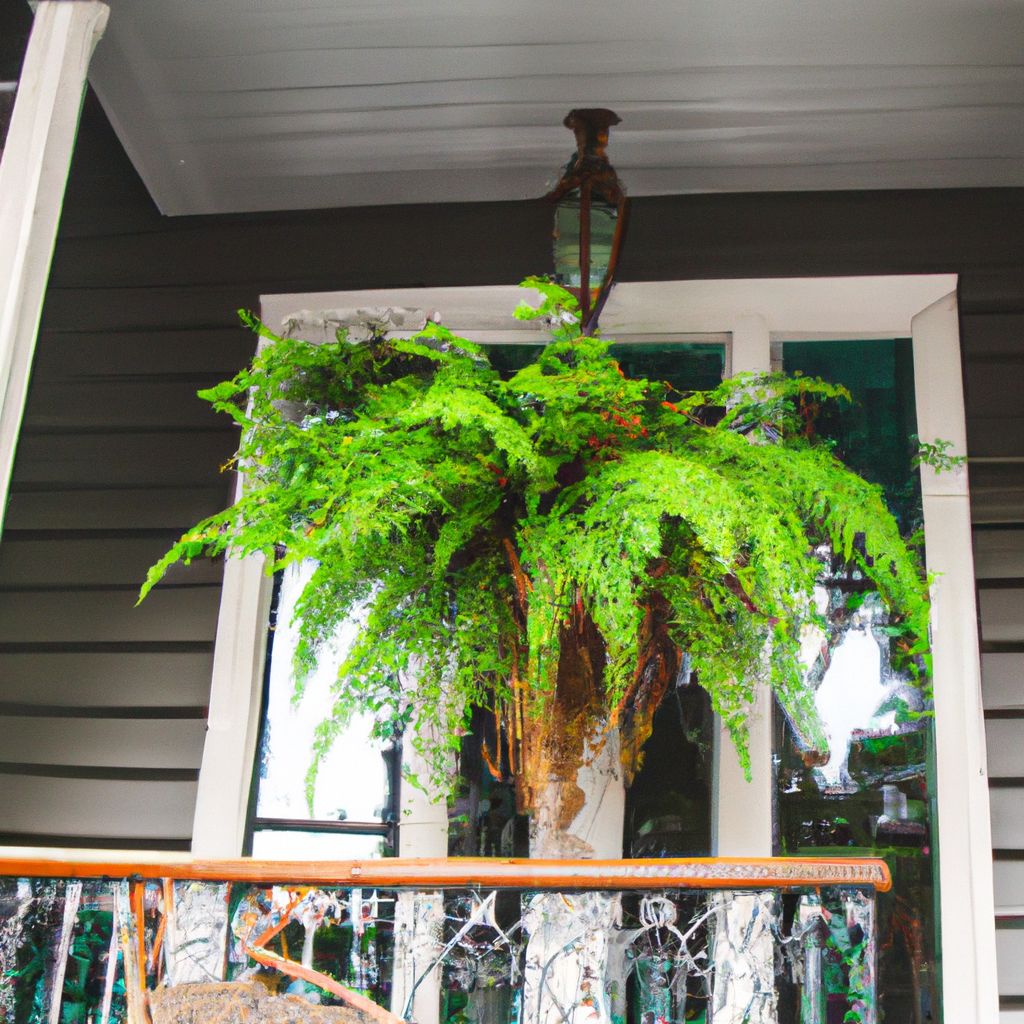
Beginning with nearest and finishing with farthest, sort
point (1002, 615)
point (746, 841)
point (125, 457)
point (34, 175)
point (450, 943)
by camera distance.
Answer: point (450, 943)
point (34, 175)
point (746, 841)
point (1002, 615)
point (125, 457)

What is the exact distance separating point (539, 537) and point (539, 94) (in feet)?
3.26

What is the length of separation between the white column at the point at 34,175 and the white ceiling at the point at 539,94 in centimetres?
29

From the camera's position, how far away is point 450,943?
3.43 ft

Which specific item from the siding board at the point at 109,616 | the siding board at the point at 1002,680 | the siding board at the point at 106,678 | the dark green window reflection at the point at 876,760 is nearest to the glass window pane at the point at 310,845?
the siding board at the point at 106,678

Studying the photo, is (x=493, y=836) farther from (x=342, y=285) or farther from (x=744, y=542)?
(x=342, y=285)

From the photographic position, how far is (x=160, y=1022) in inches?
41.6

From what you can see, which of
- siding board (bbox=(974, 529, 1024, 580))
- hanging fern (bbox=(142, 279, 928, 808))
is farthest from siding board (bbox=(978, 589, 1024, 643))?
hanging fern (bbox=(142, 279, 928, 808))

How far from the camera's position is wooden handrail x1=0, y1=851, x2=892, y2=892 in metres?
1.06

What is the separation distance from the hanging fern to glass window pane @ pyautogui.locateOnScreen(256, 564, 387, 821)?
400mm

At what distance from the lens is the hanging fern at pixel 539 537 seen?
1277 mm

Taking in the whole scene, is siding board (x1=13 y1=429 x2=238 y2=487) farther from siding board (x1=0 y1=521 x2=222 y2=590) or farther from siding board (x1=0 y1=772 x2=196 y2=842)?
siding board (x1=0 y1=772 x2=196 y2=842)

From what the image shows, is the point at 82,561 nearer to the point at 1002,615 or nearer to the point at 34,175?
the point at 34,175

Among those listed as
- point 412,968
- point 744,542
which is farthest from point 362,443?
point 412,968

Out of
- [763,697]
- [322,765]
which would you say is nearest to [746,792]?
[763,697]
